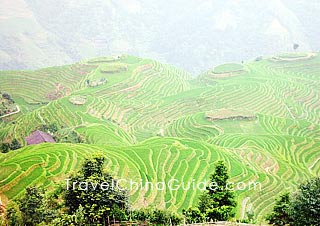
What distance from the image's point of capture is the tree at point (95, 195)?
15.1 m

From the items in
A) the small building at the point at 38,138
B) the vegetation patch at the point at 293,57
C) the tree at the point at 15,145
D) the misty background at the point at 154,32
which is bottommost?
the tree at the point at 15,145

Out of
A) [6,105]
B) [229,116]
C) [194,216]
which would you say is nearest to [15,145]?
[6,105]

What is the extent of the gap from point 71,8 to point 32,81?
12393cm

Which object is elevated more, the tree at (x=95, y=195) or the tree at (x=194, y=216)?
the tree at (x=95, y=195)

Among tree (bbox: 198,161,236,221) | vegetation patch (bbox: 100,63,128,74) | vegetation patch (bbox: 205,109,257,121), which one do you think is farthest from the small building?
vegetation patch (bbox: 100,63,128,74)

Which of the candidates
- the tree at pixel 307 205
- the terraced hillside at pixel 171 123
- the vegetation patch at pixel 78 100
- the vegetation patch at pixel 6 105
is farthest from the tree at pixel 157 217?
the vegetation patch at pixel 6 105

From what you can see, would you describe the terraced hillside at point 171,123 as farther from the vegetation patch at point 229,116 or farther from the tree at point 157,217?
the tree at point 157,217

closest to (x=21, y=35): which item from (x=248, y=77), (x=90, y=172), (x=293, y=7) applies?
(x=248, y=77)

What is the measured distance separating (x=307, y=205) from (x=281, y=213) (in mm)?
2889

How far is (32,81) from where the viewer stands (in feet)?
220

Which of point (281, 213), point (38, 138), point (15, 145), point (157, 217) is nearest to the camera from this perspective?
point (157, 217)

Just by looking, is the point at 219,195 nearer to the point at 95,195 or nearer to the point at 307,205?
the point at 307,205

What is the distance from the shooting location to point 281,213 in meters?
17.1

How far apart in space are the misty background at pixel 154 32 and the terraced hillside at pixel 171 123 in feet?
209
